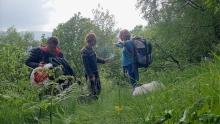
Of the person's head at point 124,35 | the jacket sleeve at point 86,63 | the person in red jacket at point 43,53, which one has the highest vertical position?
the person's head at point 124,35

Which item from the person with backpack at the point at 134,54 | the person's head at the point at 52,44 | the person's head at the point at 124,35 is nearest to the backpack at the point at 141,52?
the person with backpack at the point at 134,54

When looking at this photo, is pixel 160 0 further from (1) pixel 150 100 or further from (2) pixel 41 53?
(1) pixel 150 100

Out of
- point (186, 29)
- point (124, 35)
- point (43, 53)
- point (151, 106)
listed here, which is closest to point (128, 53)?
point (124, 35)

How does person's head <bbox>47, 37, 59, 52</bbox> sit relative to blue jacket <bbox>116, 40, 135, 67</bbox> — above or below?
above

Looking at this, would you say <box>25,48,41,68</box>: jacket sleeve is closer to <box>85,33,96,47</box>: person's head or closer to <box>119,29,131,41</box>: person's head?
<box>85,33,96,47</box>: person's head

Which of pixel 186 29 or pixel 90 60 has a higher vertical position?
pixel 186 29

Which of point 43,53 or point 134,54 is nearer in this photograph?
point 43,53

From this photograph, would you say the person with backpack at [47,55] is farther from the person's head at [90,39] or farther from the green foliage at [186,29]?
the green foliage at [186,29]

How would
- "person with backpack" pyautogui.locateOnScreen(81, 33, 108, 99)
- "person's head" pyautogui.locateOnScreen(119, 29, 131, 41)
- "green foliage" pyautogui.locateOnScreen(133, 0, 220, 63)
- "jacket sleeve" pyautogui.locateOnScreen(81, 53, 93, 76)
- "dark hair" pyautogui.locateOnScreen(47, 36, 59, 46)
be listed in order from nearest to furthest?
"dark hair" pyautogui.locateOnScreen(47, 36, 59, 46) → "person with backpack" pyautogui.locateOnScreen(81, 33, 108, 99) → "jacket sleeve" pyautogui.locateOnScreen(81, 53, 93, 76) → "person's head" pyautogui.locateOnScreen(119, 29, 131, 41) → "green foliage" pyautogui.locateOnScreen(133, 0, 220, 63)

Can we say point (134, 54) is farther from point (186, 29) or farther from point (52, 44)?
point (186, 29)

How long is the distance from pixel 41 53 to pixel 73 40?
25.9 meters

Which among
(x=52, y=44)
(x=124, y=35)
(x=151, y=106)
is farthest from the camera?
(x=124, y=35)

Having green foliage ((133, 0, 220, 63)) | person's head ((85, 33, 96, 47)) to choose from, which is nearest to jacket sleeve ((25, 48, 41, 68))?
person's head ((85, 33, 96, 47))

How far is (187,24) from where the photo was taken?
1817 cm
